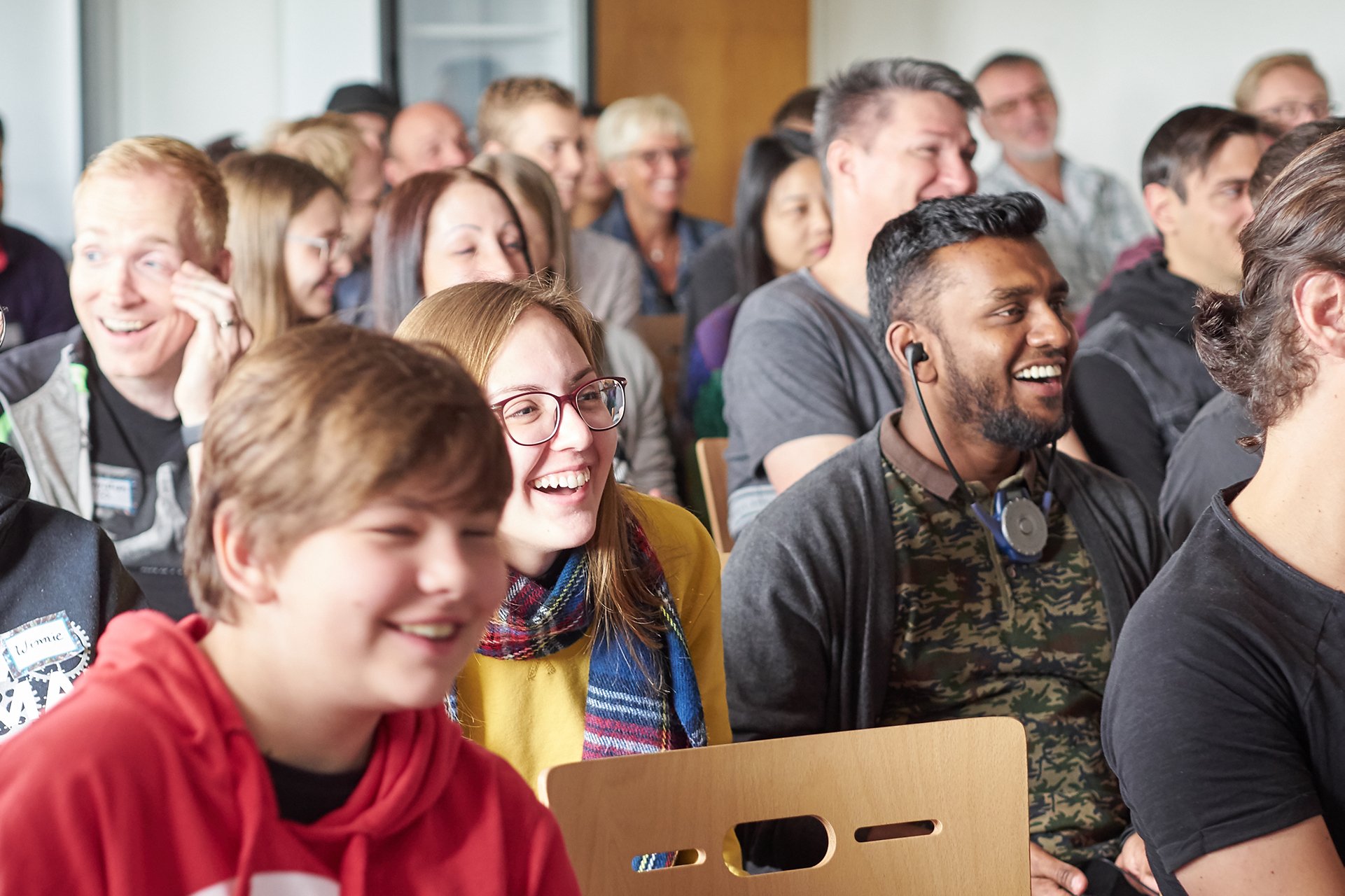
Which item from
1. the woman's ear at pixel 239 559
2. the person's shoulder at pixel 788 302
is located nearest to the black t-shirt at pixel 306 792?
the woman's ear at pixel 239 559

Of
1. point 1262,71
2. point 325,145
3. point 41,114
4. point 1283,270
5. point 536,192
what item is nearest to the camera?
point 1283,270

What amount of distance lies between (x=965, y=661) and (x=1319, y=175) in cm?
82

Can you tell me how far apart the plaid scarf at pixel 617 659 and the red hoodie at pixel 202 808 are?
0.48 meters

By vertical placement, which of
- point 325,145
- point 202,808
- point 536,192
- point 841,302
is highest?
point 325,145

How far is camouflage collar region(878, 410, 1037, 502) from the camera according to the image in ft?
6.28

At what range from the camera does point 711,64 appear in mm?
7172

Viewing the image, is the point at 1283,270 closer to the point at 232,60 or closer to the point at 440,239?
the point at 440,239


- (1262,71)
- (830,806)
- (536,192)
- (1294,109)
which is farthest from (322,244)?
(1262,71)

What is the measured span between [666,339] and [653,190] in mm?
1002

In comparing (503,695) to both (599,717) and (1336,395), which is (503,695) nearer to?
(599,717)

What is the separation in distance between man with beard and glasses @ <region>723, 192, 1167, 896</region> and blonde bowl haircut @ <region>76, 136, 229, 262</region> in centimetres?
107

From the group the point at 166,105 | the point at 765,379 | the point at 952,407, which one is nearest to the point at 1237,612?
the point at 952,407

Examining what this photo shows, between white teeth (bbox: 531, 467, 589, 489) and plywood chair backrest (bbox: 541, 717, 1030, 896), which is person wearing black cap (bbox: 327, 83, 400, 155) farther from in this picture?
plywood chair backrest (bbox: 541, 717, 1030, 896)

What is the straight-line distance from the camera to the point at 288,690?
0.89 m
